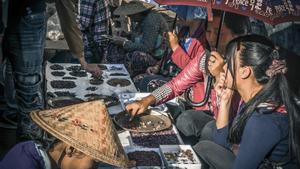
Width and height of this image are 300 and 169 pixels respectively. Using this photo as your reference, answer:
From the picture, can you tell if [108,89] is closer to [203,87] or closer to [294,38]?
[203,87]

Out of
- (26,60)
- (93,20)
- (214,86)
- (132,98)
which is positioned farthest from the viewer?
(93,20)

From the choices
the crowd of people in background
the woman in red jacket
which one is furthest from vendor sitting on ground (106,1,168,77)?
the woman in red jacket

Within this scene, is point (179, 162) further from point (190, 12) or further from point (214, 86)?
point (190, 12)

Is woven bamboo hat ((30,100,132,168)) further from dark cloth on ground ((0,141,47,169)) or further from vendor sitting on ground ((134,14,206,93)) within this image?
vendor sitting on ground ((134,14,206,93))

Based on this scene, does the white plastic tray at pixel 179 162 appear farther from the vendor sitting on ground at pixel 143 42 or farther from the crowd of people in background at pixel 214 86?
the vendor sitting on ground at pixel 143 42

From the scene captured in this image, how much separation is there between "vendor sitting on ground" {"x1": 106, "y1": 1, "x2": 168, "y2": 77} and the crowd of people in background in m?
0.83

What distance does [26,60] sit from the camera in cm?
433

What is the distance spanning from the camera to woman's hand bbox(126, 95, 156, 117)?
184 inches

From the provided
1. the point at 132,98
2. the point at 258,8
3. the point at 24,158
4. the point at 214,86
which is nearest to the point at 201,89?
the point at 214,86

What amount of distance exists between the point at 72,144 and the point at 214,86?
248 centimetres

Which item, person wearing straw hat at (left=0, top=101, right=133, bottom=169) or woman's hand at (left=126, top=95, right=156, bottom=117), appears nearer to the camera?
person wearing straw hat at (left=0, top=101, right=133, bottom=169)

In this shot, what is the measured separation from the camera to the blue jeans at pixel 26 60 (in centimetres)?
424

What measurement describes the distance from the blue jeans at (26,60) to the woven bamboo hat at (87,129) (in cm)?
153

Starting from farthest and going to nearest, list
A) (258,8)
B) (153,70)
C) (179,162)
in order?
(153,70)
(258,8)
(179,162)
